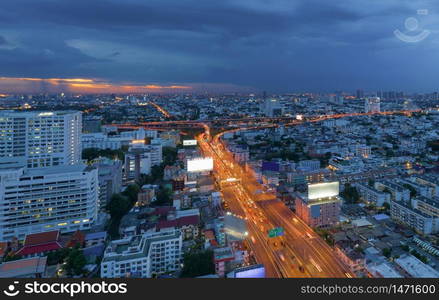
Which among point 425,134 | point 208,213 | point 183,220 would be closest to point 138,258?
point 183,220

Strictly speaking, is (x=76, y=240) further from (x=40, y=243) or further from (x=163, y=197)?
(x=163, y=197)

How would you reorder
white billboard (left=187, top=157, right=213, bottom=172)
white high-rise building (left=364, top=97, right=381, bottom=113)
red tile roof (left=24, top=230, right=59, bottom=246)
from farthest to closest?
white high-rise building (left=364, top=97, right=381, bottom=113)
white billboard (left=187, top=157, right=213, bottom=172)
red tile roof (left=24, top=230, right=59, bottom=246)

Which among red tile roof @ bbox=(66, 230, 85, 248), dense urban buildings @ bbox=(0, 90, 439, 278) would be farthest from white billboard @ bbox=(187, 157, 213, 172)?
red tile roof @ bbox=(66, 230, 85, 248)

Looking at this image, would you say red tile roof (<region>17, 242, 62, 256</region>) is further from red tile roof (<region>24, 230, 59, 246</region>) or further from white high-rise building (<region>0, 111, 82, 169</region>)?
white high-rise building (<region>0, 111, 82, 169</region>)

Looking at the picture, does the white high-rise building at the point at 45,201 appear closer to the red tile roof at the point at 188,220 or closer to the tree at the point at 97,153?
the red tile roof at the point at 188,220

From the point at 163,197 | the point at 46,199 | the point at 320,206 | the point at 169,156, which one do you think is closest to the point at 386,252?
the point at 320,206

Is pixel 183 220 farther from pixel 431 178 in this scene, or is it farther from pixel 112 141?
pixel 112 141

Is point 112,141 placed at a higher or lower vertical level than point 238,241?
higher
